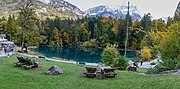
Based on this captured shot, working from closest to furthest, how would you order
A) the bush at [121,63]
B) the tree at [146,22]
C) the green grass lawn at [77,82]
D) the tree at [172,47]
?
the green grass lawn at [77,82]
the tree at [172,47]
the bush at [121,63]
the tree at [146,22]

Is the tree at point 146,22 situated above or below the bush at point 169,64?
above

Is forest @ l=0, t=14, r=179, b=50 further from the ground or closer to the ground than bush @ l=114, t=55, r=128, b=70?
further from the ground

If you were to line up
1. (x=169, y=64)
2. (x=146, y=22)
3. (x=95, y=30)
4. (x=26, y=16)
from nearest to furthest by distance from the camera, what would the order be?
(x=169, y=64), (x=26, y=16), (x=146, y=22), (x=95, y=30)

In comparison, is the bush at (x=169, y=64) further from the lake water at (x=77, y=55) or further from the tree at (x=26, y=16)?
the lake water at (x=77, y=55)

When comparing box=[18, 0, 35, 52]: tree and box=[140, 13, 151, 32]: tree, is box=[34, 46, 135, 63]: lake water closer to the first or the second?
box=[140, 13, 151, 32]: tree

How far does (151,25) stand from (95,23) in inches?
1392

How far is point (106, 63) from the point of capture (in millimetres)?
36906

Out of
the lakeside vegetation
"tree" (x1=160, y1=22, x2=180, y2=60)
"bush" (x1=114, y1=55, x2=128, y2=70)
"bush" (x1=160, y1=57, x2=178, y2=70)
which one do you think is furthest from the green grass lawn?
the lakeside vegetation

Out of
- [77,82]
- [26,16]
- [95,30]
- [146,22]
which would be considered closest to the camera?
[77,82]

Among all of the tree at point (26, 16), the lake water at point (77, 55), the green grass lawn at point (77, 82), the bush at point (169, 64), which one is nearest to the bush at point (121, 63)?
the bush at point (169, 64)

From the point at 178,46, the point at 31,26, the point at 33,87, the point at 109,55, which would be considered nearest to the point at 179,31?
the point at 178,46

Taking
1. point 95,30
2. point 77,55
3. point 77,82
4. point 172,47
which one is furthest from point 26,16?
point 95,30

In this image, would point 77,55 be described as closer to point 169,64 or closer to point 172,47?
point 172,47

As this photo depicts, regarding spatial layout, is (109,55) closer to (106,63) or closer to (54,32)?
(106,63)
